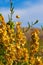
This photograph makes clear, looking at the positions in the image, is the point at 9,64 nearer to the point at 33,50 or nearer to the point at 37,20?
the point at 33,50

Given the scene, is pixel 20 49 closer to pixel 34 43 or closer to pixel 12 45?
pixel 12 45

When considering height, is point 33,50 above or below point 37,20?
below

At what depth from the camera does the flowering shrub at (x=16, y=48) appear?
3609 mm

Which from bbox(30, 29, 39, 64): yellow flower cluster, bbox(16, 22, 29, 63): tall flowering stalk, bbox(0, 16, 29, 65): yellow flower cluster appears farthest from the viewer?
bbox(30, 29, 39, 64): yellow flower cluster

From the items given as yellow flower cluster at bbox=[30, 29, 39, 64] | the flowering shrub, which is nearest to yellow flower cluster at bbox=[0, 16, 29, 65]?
the flowering shrub

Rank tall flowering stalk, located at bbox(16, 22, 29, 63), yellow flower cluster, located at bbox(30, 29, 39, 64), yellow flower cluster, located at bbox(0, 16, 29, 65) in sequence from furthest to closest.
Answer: yellow flower cluster, located at bbox(30, 29, 39, 64), tall flowering stalk, located at bbox(16, 22, 29, 63), yellow flower cluster, located at bbox(0, 16, 29, 65)

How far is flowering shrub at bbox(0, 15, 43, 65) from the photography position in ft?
11.8

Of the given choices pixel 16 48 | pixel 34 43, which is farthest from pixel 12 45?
pixel 34 43

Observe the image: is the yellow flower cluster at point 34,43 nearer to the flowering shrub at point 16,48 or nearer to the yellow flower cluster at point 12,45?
the flowering shrub at point 16,48

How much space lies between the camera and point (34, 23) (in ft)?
15.4

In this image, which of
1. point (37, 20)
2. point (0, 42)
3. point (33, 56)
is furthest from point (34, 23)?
point (0, 42)

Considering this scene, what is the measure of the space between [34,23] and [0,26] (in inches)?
36.5

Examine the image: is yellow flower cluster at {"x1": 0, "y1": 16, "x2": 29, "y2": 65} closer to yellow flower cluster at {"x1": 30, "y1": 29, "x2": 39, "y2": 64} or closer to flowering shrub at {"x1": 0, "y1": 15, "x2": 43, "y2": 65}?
flowering shrub at {"x1": 0, "y1": 15, "x2": 43, "y2": 65}

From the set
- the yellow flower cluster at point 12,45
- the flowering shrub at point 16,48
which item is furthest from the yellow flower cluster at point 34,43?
the yellow flower cluster at point 12,45
